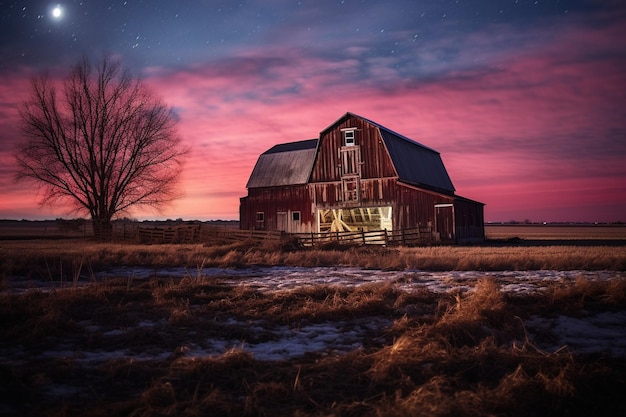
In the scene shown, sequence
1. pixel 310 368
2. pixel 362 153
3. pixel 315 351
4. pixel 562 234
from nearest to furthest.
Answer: pixel 310 368 → pixel 315 351 → pixel 362 153 → pixel 562 234

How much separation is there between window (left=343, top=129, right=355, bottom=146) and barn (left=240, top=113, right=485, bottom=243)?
7 centimetres

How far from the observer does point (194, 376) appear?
4.05 m

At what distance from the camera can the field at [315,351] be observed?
339cm

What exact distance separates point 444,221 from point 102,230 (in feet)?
91.9

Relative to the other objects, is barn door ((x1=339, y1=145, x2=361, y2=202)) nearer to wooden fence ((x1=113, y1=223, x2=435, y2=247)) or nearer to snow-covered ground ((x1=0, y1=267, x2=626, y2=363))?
wooden fence ((x1=113, y1=223, x2=435, y2=247))

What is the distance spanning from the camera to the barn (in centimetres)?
2830

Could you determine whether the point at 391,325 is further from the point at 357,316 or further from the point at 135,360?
the point at 135,360

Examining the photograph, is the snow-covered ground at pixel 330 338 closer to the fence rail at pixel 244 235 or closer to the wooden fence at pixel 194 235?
the fence rail at pixel 244 235

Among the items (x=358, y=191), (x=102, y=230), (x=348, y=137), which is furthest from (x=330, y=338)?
(x=102, y=230)

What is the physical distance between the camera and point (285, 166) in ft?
119

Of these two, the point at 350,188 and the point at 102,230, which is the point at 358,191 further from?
the point at 102,230

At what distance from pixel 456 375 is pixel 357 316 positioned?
2.86 m

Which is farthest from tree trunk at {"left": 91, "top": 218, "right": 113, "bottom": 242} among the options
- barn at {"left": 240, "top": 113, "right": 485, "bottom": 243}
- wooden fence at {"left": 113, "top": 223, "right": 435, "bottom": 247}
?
barn at {"left": 240, "top": 113, "right": 485, "bottom": 243}

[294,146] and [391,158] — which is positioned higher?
[294,146]
